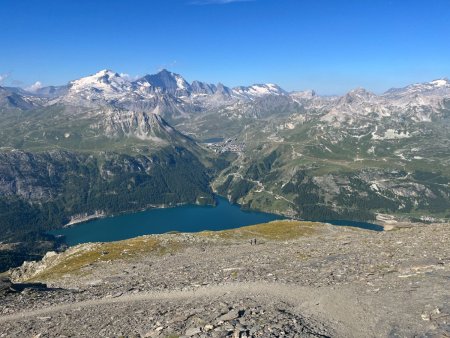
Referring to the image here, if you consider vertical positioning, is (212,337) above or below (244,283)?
above

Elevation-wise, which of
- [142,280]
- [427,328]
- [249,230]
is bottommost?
[249,230]

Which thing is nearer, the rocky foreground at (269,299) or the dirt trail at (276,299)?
the rocky foreground at (269,299)

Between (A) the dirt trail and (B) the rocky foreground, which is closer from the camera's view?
(B) the rocky foreground

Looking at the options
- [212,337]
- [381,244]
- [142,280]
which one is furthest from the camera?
[381,244]

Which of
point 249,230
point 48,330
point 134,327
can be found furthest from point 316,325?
point 249,230

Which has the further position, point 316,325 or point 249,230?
point 249,230

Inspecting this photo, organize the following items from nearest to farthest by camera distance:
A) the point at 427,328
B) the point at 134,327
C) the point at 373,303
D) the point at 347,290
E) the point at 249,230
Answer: the point at 427,328 → the point at 134,327 → the point at 373,303 → the point at 347,290 → the point at 249,230

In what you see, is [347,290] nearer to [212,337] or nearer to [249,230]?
[212,337]
